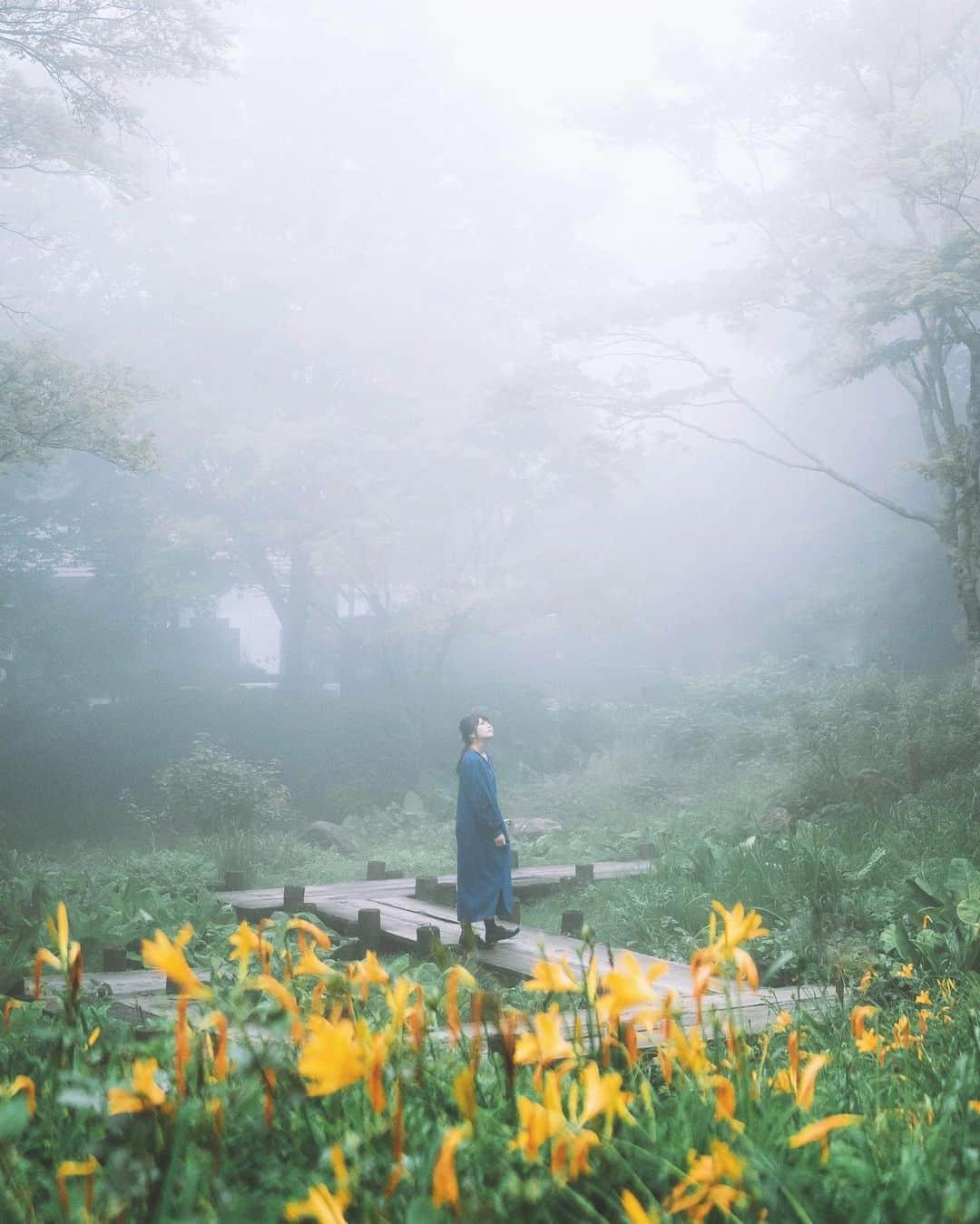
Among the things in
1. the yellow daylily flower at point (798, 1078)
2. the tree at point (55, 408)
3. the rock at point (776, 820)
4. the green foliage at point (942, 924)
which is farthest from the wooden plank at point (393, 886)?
the yellow daylily flower at point (798, 1078)

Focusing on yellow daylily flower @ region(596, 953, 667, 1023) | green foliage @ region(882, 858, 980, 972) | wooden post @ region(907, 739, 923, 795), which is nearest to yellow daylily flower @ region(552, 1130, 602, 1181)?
yellow daylily flower @ region(596, 953, 667, 1023)

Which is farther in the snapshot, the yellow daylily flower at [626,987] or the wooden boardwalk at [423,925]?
the wooden boardwalk at [423,925]

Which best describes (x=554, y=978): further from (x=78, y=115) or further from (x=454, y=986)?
(x=78, y=115)

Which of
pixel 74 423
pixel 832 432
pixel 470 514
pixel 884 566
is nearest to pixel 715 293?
pixel 470 514

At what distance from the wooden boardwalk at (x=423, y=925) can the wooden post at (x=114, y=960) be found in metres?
0.06

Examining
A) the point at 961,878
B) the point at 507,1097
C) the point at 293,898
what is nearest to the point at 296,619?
the point at 293,898

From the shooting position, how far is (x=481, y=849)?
753 centimetres

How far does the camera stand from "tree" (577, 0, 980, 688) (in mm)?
11602

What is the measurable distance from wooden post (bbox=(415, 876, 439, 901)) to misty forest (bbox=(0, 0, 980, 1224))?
0.02 metres

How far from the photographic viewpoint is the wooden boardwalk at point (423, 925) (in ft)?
17.1

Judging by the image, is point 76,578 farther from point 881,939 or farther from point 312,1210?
point 312,1210

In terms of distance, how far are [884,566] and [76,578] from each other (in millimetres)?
15984

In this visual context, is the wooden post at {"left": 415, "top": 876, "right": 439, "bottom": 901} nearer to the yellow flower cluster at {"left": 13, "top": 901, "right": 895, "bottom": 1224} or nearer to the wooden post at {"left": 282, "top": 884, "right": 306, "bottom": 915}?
the wooden post at {"left": 282, "top": 884, "right": 306, "bottom": 915}

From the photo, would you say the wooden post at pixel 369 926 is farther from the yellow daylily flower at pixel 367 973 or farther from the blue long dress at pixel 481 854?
the yellow daylily flower at pixel 367 973
